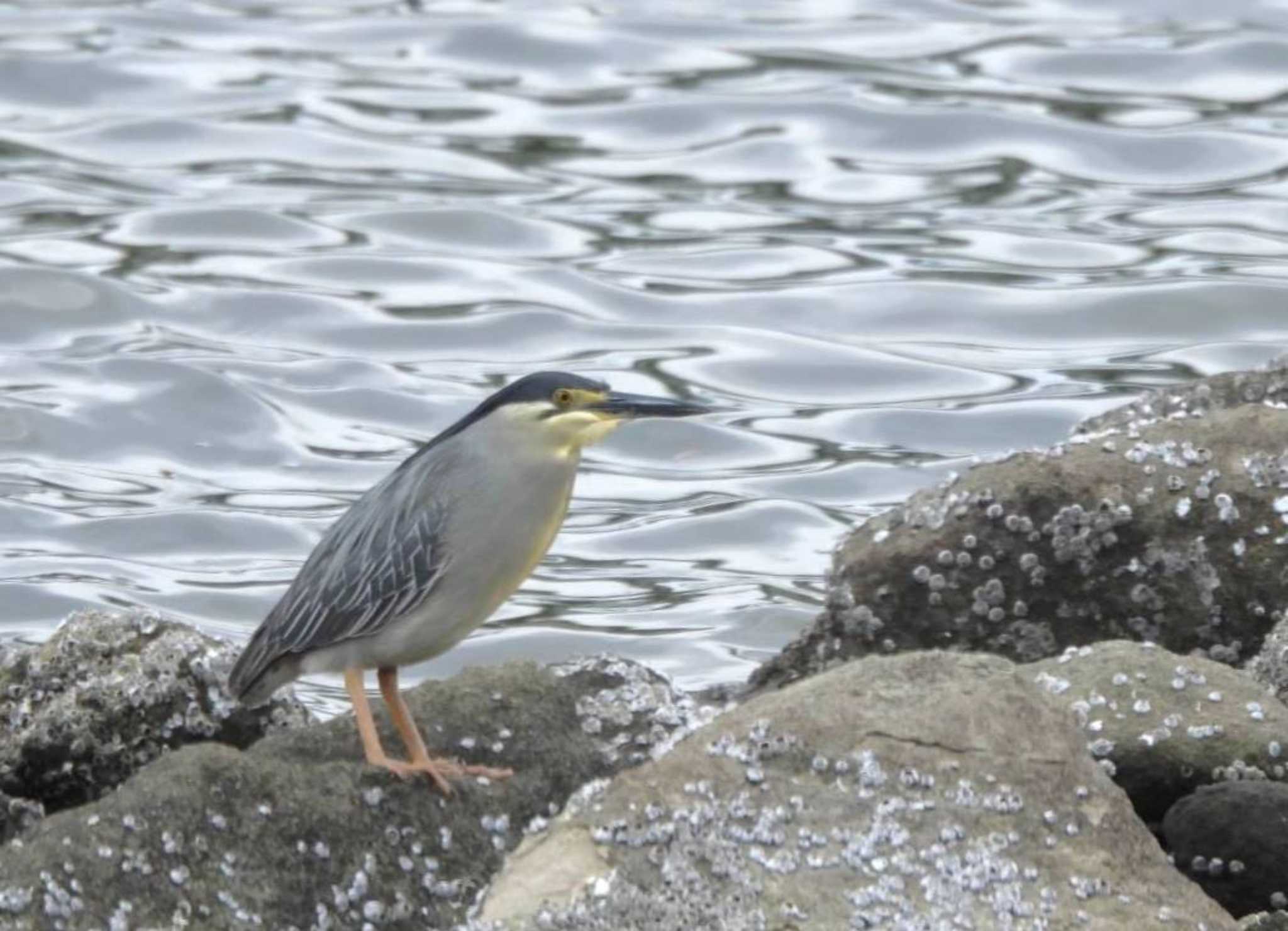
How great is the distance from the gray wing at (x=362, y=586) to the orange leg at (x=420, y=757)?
7.5 inches

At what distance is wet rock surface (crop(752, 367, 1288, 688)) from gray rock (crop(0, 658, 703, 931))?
1.04 m

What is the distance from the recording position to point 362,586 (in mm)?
5422

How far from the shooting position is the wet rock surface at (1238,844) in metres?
4.95

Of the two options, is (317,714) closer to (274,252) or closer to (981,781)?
(981,781)

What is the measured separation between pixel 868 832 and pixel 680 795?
0.33m

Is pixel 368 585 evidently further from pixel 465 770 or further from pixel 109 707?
pixel 109 707

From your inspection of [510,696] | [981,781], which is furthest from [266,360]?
[981,781]

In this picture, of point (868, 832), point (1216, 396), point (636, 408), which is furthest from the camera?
point (1216, 396)

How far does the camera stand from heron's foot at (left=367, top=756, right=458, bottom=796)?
508cm

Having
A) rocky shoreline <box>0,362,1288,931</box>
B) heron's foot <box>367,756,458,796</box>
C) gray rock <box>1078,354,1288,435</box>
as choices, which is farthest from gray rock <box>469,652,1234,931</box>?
gray rock <box>1078,354,1288,435</box>

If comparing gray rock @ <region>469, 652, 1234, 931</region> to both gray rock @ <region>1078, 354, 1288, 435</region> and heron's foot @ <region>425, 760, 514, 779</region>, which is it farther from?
gray rock @ <region>1078, 354, 1288, 435</region>

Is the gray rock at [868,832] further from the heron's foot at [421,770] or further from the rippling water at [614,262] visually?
the rippling water at [614,262]

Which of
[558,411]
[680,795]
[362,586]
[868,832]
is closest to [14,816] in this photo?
[362,586]

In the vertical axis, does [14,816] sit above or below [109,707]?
below
